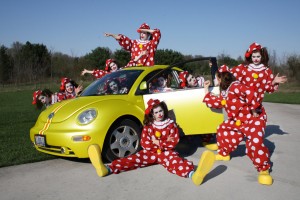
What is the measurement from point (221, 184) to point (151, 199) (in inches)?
35.6

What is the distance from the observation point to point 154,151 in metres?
4.57

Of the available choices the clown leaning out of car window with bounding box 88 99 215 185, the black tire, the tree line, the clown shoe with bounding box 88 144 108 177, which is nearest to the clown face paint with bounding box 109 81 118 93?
the black tire

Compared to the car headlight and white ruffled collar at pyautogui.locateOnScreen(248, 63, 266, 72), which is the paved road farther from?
white ruffled collar at pyautogui.locateOnScreen(248, 63, 266, 72)

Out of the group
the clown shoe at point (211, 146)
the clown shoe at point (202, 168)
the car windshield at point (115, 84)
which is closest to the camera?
the clown shoe at point (202, 168)

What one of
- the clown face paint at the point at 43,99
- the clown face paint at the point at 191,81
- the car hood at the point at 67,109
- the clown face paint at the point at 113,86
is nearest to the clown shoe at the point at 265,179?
the clown face paint at the point at 191,81

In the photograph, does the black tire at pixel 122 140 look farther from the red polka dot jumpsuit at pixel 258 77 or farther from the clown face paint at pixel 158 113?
the red polka dot jumpsuit at pixel 258 77

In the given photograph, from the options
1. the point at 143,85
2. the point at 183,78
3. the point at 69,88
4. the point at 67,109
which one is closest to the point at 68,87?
the point at 69,88

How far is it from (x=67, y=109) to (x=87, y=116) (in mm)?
410

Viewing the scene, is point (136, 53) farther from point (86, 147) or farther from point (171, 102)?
point (86, 147)

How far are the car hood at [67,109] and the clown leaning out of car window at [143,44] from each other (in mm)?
2477

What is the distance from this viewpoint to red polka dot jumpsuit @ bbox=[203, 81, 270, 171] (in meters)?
4.13

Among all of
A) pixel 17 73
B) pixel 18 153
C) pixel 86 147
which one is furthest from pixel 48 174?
pixel 17 73

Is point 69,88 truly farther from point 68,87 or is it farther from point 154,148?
point 154,148

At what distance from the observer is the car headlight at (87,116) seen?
4508mm
